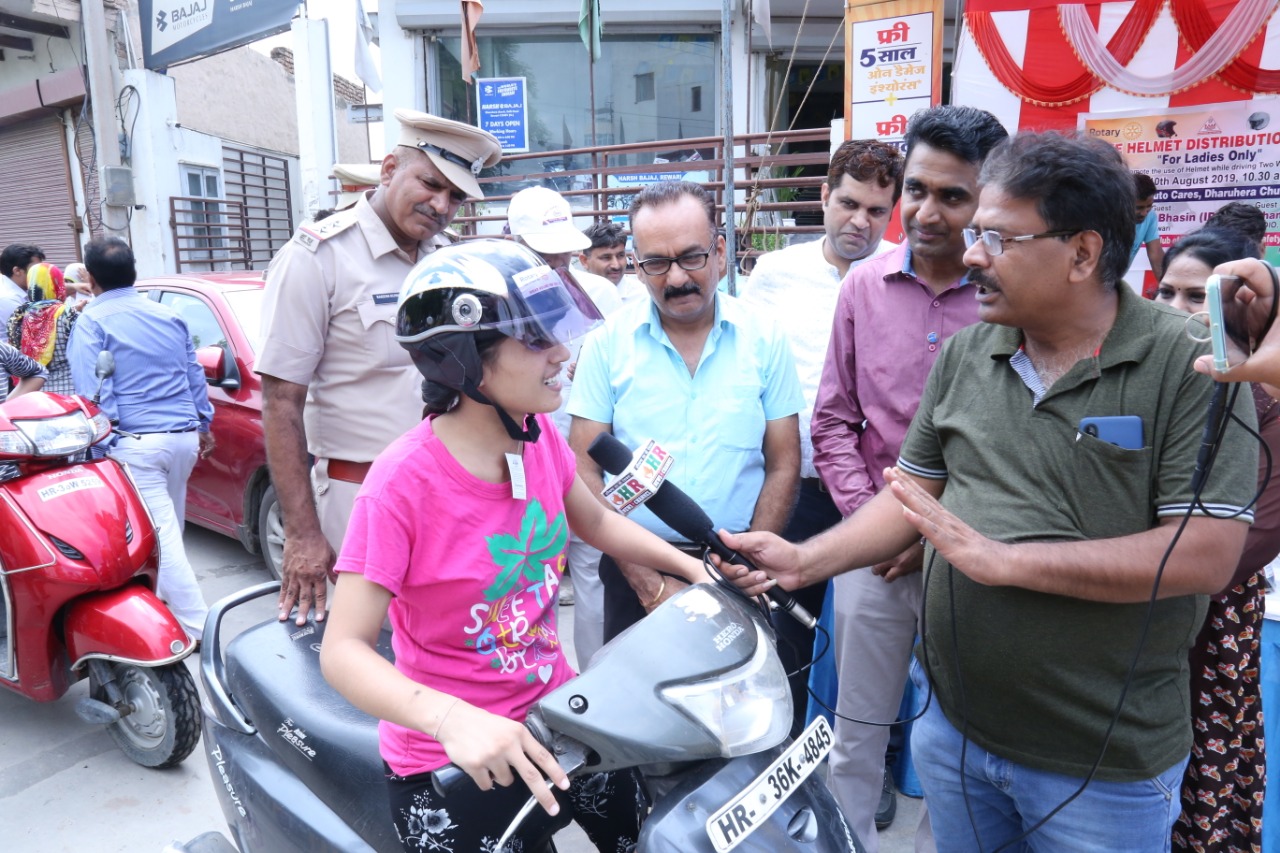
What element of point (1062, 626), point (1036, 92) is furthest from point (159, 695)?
point (1036, 92)

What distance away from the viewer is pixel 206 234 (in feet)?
49.8

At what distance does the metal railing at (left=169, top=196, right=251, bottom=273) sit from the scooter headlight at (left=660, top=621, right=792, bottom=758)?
44.3ft

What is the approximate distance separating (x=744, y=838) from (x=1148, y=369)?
41.2 inches

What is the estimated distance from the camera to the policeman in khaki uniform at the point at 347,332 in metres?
2.70

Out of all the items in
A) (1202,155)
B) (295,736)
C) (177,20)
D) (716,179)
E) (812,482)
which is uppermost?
(177,20)

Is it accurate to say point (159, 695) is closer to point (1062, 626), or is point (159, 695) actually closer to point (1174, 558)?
point (1062, 626)

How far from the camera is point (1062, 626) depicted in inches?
62.7

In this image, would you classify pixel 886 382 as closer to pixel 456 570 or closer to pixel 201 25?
pixel 456 570

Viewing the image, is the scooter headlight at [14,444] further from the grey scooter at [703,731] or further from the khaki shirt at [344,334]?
the grey scooter at [703,731]

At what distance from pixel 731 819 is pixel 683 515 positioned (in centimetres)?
55

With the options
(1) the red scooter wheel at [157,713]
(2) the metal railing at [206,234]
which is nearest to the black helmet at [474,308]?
(1) the red scooter wheel at [157,713]

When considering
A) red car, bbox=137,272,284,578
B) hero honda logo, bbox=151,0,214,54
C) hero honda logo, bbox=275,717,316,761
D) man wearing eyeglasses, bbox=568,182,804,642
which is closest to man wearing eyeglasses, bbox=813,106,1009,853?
man wearing eyeglasses, bbox=568,182,804,642

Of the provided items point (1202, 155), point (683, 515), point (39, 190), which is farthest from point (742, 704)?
point (39, 190)

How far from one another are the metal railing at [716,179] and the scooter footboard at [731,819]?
17.4ft
